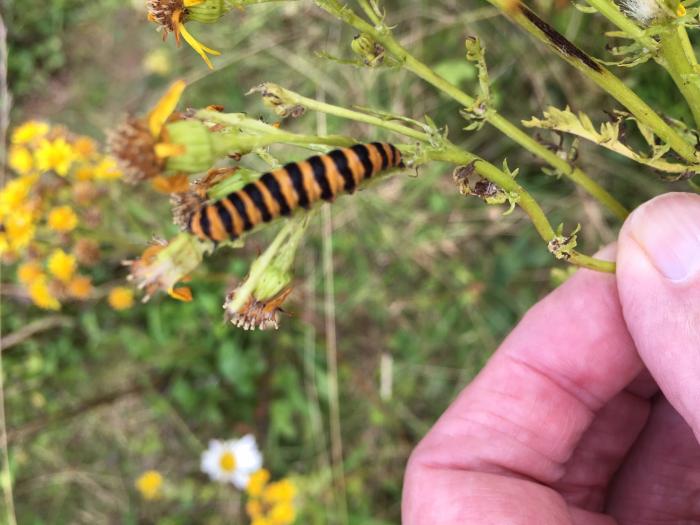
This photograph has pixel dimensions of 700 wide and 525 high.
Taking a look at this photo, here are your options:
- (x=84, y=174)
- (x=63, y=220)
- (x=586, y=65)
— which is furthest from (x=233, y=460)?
(x=586, y=65)

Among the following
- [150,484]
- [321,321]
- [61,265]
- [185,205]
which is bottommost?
[150,484]

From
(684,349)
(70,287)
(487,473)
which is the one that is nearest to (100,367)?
(70,287)

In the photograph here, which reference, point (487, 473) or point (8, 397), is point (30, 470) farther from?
point (487, 473)

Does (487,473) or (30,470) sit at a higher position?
(487,473)

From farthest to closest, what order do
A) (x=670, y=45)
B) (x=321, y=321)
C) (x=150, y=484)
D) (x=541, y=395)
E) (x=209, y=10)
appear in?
(x=150, y=484), (x=321, y=321), (x=541, y=395), (x=209, y=10), (x=670, y=45)

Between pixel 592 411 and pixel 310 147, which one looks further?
pixel 592 411

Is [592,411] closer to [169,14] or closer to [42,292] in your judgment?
[169,14]

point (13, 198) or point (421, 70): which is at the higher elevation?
point (421, 70)
